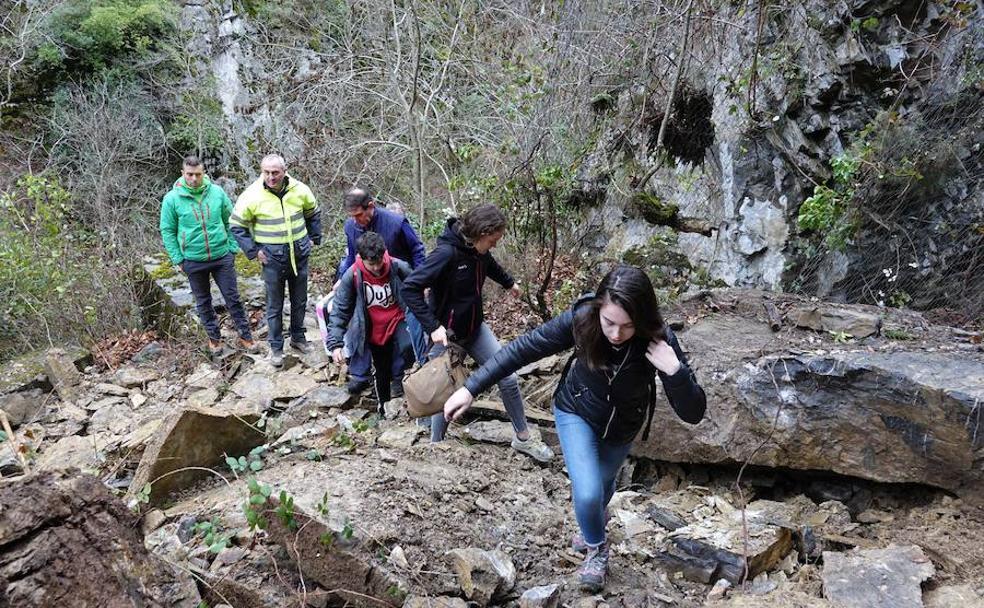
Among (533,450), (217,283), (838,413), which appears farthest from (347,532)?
(217,283)

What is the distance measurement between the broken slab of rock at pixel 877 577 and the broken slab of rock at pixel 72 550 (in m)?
3.11

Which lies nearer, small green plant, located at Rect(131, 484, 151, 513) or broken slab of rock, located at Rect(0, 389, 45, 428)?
small green plant, located at Rect(131, 484, 151, 513)

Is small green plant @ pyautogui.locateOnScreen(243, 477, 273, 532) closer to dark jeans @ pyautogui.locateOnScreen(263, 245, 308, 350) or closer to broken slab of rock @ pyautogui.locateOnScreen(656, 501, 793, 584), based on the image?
broken slab of rock @ pyautogui.locateOnScreen(656, 501, 793, 584)

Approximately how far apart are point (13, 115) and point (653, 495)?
16.9 m

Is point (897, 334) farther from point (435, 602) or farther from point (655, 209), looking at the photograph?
point (435, 602)

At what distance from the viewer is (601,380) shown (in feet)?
9.45

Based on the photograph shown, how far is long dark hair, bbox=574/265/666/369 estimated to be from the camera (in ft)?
8.45

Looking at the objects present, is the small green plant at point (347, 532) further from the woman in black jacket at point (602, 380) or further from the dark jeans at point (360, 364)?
the dark jeans at point (360, 364)

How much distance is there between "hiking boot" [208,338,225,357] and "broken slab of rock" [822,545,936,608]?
21.3 feet

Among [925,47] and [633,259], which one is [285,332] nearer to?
[633,259]

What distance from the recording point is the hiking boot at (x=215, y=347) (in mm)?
7281

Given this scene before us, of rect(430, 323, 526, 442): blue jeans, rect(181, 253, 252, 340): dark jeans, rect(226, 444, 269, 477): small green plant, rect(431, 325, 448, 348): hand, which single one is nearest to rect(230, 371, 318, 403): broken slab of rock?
rect(181, 253, 252, 340): dark jeans

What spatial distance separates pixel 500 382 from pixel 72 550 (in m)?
2.73

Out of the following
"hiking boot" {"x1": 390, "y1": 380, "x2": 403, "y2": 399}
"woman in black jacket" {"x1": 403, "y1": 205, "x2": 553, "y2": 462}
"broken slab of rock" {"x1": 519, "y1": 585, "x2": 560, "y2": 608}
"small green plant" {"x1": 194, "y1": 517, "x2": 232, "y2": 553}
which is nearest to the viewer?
"small green plant" {"x1": 194, "y1": 517, "x2": 232, "y2": 553}
